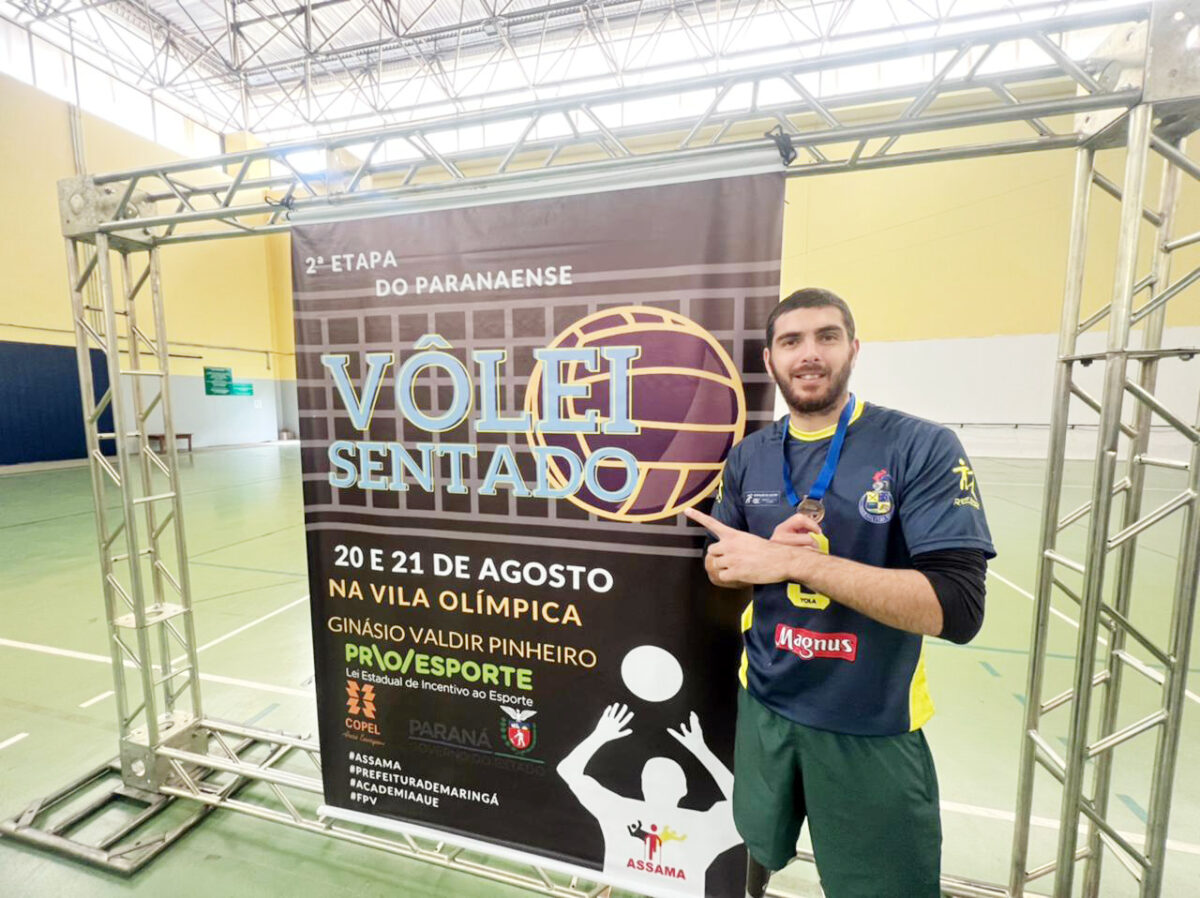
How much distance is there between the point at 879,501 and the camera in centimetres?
146

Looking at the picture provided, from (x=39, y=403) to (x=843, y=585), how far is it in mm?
15867

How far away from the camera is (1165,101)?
147 cm

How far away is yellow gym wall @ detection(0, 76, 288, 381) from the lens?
35.5 feet

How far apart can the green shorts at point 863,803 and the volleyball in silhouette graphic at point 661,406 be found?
74 centimetres

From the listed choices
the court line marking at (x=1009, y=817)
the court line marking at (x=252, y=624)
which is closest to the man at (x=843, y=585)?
the court line marking at (x=1009, y=817)

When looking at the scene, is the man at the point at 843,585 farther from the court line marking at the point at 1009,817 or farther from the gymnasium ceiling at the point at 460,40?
the gymnasium ceiling at the point at 460,40

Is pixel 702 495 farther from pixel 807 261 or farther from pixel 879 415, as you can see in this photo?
pixel 807 261

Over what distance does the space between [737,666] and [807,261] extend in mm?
12753

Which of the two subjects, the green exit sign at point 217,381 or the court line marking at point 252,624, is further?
the green exit sign at point 217,381

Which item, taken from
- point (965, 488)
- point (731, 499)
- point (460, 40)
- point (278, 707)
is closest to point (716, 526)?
point (731, 499)

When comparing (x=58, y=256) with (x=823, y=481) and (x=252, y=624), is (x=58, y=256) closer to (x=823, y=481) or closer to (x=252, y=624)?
(x=252, y=624)

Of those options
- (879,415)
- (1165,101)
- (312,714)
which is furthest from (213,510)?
(1165,101)

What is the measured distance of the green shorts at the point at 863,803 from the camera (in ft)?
4.87

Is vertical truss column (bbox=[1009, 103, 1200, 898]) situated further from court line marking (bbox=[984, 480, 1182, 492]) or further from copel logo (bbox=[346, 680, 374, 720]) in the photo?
court line marking (bbox=[984, 480, 1182, 492])
